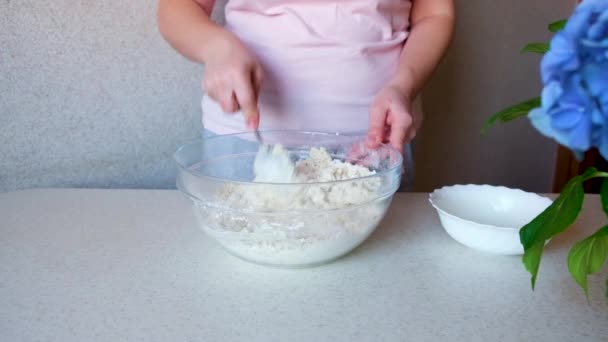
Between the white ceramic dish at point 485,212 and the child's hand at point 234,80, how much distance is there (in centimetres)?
28

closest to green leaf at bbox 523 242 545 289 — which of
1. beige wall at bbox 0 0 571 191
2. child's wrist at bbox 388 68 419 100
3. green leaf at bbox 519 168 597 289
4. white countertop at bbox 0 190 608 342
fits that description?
green leaf at bbox 519 168 597 289

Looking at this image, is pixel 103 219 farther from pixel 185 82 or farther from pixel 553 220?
pixel 553 220

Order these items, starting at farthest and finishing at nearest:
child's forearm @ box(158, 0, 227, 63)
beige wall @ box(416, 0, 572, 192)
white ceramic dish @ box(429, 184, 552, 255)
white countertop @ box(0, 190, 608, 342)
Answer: beige wall @ box(416, 0, 572, 192) < child's forearm @ box(158, 0, 227, 63) < white ceramic dish @ box(429, 184, 552, 255) < white countertop @ box(0, 190, 608, 342)

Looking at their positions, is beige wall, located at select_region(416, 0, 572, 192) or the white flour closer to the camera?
the white flour

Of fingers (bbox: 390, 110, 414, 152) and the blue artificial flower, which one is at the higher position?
the blue artificial flower

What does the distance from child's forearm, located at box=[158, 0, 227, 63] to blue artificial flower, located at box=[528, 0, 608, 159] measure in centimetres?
55

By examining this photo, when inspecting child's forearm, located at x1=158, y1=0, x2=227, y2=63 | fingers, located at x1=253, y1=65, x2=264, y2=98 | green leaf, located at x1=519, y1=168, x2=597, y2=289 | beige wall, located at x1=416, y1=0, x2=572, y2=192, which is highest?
child's forearm, located at x1=158, y1=0, x2=227, y2=63

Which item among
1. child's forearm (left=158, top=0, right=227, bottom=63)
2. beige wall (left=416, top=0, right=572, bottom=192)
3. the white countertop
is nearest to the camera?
the white countertop

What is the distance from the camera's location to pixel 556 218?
445 mm

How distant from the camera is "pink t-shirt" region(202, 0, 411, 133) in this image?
2.77ft

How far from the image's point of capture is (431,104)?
146 centimetres

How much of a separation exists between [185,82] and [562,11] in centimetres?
108

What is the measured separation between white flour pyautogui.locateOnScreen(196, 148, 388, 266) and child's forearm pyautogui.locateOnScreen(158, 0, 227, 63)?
0.80 ft

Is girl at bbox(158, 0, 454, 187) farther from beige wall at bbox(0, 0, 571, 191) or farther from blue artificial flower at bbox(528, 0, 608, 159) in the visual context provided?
blue artificial flower at bbox(528, 0, 608, 159)
